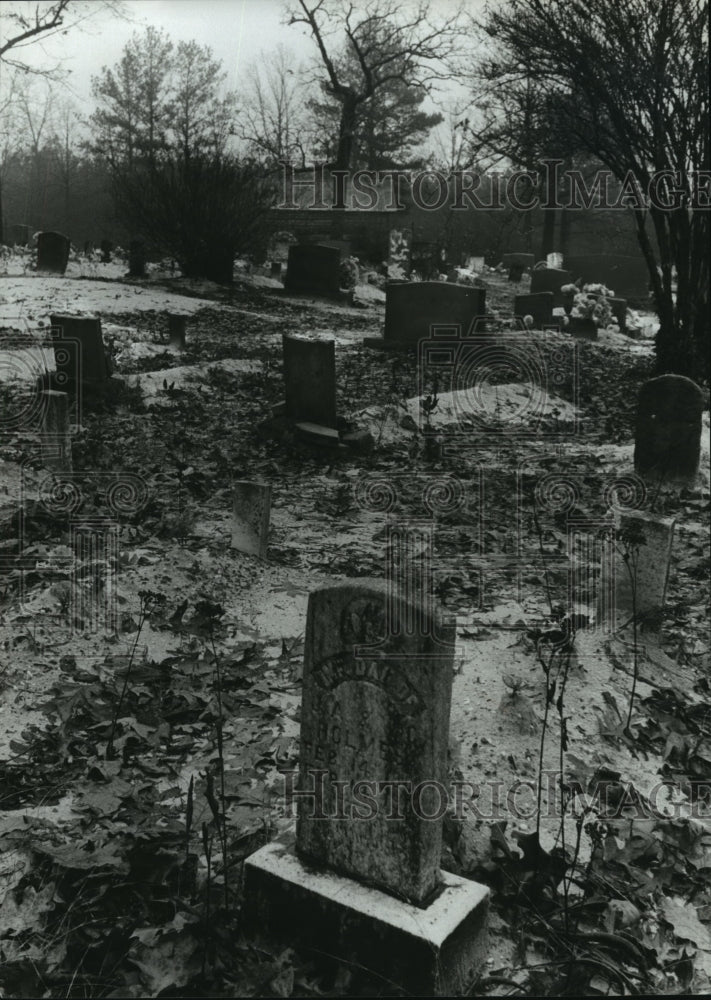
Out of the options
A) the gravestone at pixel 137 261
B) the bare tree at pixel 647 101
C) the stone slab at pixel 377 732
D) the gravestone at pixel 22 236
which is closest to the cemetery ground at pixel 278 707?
the stone slab at pixel 377 732

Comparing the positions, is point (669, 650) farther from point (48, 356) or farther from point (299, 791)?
point (48, 356)

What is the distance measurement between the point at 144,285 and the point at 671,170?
→ 42.1 feet

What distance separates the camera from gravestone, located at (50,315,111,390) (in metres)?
9.52

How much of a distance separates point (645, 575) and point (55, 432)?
15.5 ft

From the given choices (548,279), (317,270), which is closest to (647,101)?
(317,270)

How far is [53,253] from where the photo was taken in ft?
75.7

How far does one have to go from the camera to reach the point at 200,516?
6801 millimetres

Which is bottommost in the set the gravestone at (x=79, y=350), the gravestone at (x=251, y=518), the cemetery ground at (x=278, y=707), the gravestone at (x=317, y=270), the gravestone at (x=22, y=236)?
the cemetery ground at (x=278, y=707)

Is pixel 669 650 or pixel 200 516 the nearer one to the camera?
pixel 669 650

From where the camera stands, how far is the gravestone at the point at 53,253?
75.2 feet

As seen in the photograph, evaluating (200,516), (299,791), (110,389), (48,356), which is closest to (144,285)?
(48,356)

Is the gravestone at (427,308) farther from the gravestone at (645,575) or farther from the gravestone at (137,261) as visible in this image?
the gravestone at (137,261)

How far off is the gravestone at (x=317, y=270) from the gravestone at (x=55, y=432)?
1665 centimetres

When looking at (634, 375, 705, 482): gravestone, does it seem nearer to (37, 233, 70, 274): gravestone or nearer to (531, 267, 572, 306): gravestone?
(531, 267, 572, 306): gravestone
